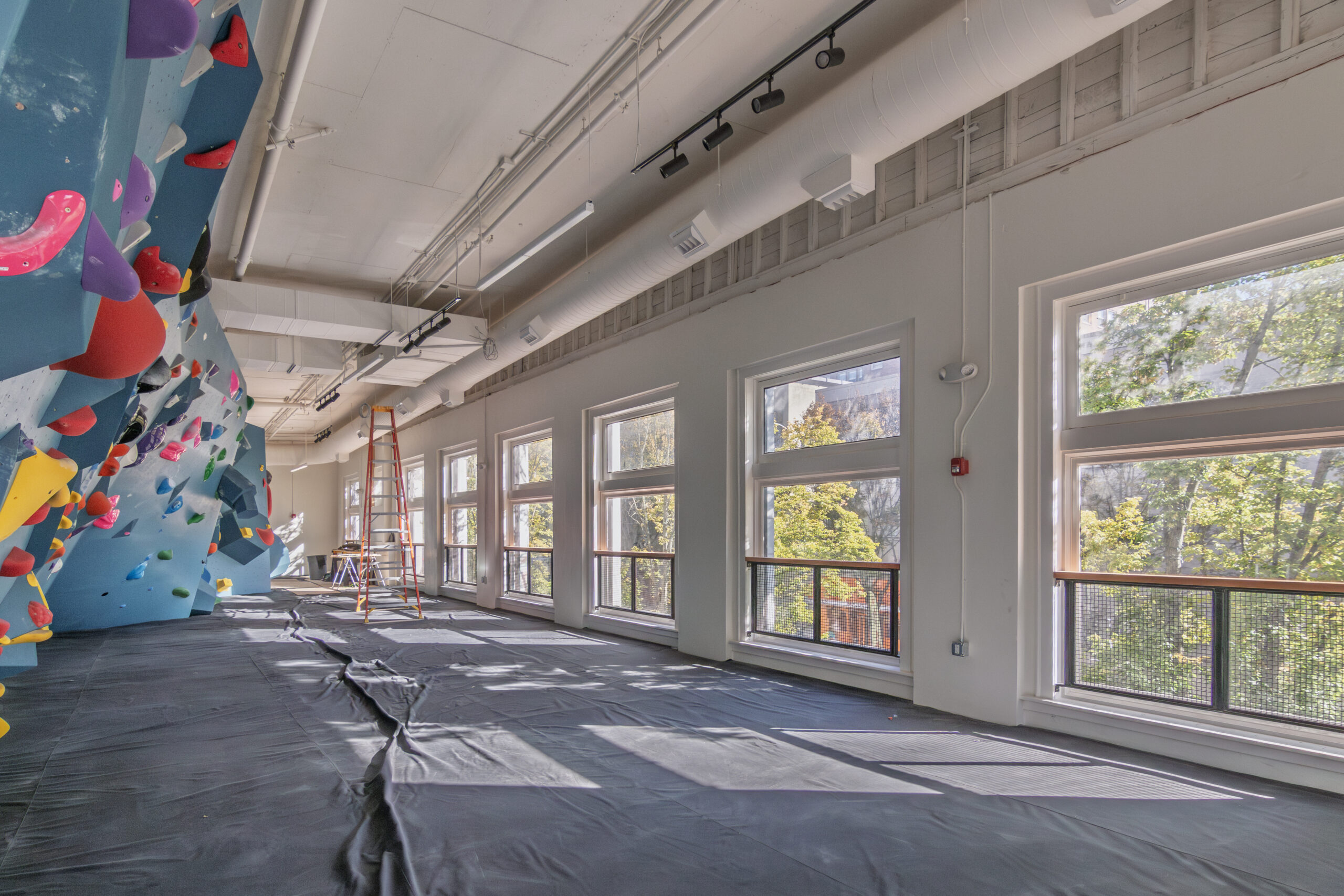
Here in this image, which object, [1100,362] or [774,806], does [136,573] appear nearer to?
[774,806]

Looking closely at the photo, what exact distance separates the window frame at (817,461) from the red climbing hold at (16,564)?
171 inches

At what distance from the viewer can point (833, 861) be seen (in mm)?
2447

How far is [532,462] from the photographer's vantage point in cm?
993

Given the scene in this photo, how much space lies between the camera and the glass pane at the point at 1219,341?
3.14 meters

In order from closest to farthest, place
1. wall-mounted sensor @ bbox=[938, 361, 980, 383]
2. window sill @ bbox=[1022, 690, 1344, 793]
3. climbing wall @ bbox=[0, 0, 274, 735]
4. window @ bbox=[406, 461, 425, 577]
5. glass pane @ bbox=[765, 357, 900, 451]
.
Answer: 1. climbing wall @ bbox=[0, 0, 274, 735]
2. window sill @ bbox=[1022, 690, 1344, 793]
3. wall-mounted sensor @ bbox=[938, 361, 980, 383]
4. glass pane @ bbox=[765, 357, 900, 451]
5. window @ bbox=[406, 461, 425, 577]

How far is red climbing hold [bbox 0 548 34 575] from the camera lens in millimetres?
3190

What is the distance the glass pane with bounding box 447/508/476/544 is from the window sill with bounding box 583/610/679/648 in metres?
4.39

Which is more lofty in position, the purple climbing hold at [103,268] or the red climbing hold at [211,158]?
the red climbing hold at [211,158]

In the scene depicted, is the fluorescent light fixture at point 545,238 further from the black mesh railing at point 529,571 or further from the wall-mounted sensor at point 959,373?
the black mesh railing at point 529,571

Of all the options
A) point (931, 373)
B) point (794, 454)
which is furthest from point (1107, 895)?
point (794, 454)

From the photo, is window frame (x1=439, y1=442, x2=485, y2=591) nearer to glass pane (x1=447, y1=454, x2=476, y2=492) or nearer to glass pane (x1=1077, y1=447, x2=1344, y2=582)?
glass pane (x1=447, y1=454, x2=476, y2=492)

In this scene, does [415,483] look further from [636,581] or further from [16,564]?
[16,564]

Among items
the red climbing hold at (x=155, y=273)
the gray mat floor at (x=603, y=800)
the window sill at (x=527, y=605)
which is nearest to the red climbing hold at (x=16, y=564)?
the gray mat floor at (x=603, y=800)

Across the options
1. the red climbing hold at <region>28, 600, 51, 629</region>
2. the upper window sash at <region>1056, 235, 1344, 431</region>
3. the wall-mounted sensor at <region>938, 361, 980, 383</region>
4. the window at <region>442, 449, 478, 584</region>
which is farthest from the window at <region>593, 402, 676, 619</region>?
the red climbing hold at <region>28, 600, 51, 629</region>
